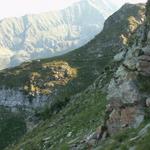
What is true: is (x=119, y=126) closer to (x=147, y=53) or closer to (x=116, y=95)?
(x=116, y=95)

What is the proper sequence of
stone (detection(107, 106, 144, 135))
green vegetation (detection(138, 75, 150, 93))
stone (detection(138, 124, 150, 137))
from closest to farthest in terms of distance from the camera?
1. stone (detection(138, 124, 150, 137))
2. stone (detection(107, 106, 144, 135))
3. green vegetation (detection(138, 75, 150, 93))

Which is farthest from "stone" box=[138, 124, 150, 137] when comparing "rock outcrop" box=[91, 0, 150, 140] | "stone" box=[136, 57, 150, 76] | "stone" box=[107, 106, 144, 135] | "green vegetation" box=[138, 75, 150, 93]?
"stone" box=[136, 57, 150, 76]

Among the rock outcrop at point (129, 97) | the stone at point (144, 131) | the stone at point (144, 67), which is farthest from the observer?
the stone at point (144, 67)

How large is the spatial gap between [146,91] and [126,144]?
24.1 feet

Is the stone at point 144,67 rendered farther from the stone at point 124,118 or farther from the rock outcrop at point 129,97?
the stone at point 124,118

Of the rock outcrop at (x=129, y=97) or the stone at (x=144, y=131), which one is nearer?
the stone at (x=144, y=131)

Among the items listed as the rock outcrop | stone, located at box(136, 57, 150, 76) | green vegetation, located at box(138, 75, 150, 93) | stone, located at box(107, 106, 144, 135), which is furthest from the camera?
stone, located at box(136, 57, 150, 76)

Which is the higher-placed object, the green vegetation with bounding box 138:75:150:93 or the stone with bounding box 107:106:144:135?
the green vegetation with bounding box 138:75:150:93

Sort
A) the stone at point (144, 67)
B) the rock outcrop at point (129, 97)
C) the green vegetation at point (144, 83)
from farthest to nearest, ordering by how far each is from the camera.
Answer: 1. the stone at point (144, 67)
2. the green vegetation at point (144, 83)
3. the rock outcrop at point (129, 97)

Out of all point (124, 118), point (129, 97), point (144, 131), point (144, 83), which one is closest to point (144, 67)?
point (144, 83)

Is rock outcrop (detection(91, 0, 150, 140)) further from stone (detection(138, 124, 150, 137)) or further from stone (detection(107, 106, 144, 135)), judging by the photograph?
stone (detection(138, 124, 150, 137))

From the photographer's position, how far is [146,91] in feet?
119

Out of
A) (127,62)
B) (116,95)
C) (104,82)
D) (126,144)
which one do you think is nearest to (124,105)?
(116,95)

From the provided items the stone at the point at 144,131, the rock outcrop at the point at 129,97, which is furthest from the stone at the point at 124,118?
the stone at the point at 144,131
